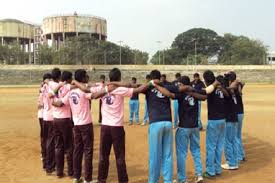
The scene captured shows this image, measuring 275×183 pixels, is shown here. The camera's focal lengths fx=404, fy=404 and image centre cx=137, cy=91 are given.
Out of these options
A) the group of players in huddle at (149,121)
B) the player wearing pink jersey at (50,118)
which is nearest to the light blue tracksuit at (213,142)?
the group of players in huddle at (149,121)

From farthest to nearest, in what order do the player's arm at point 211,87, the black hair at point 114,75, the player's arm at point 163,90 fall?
the player's arm at point 211,87 < the black hair at point 114,75 < the player's arm at point 163,90

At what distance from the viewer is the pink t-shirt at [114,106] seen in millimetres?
7504

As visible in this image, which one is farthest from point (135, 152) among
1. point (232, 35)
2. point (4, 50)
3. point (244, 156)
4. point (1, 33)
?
point (232, 35)

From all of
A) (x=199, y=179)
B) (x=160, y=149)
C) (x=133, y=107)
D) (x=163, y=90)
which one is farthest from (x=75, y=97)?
(x=133, y=107)

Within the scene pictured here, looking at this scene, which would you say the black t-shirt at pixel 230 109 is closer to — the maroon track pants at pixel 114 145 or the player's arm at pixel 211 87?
the player's arm at pixel 211 87

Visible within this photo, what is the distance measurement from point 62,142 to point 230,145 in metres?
3.81

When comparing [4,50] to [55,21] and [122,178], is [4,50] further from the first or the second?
[122,178]

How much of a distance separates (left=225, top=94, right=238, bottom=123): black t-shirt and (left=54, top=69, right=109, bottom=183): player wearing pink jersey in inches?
126

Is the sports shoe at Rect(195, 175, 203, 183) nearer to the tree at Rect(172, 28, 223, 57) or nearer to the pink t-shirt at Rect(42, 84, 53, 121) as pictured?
the pink t-shirt at Rect(42, 84, 53, 121)

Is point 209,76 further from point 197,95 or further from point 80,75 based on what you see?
point 80,75

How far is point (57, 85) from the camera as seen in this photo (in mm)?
8555

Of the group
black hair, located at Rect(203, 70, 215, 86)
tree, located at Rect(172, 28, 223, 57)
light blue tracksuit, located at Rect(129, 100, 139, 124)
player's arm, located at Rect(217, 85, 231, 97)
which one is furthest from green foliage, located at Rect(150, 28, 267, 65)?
black hair, located at Rect(203, 70, 215, 86)

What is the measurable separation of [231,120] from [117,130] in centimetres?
312

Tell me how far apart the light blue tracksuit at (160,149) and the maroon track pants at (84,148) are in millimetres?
1269
